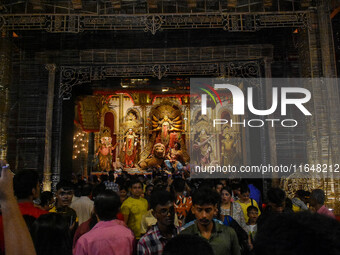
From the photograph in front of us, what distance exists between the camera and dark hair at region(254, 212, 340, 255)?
0.82 m

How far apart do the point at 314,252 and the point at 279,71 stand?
10612 millimetres

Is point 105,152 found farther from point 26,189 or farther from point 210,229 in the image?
point 210,229

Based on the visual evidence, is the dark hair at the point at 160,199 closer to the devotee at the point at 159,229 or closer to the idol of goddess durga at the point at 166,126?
the devotee at the point at 159,229

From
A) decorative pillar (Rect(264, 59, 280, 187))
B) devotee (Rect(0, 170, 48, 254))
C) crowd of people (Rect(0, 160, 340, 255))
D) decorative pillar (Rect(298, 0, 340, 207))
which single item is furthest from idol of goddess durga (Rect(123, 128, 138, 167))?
devotee (Rect(0, 170, 48, 254))

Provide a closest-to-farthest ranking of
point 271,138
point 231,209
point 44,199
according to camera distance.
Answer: point 231,209 < point 44,199 < point 271,138

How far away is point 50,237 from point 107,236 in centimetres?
62

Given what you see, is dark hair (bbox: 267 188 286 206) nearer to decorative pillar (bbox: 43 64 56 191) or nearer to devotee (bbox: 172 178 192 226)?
devotee (bbox: 172 178 192 226)

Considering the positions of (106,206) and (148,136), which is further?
(148,136)

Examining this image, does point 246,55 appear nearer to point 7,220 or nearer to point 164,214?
point 164,214

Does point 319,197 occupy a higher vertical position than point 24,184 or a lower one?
lower

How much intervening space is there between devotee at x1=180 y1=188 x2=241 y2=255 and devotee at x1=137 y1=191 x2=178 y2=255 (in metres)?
0.19

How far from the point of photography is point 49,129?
→ 10430mm

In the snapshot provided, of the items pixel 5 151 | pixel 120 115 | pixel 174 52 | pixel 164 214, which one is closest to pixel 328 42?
pixel 174 52

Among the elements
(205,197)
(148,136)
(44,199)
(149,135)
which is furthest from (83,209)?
(149,135)
